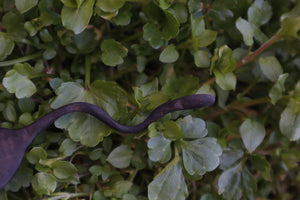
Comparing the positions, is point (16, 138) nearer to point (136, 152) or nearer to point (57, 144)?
point (57, 144)

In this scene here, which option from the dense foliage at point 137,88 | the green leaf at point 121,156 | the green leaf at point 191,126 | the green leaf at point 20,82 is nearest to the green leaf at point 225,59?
the dense foliage at point 137,88

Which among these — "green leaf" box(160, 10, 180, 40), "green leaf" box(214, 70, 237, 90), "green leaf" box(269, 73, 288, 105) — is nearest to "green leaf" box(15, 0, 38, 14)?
"green leaf" box(160, 10, 180, 40)

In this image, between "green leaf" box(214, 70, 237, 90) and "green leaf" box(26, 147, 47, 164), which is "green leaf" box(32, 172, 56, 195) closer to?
"green leaf" box(26, 147, 47, 164)

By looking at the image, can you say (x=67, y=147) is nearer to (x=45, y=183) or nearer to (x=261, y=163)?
(x=45, y=183)

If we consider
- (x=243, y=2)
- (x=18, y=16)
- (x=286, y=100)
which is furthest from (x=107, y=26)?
(x=286, y=100)

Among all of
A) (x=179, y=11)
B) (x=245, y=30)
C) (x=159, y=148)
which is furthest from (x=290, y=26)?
(x=159, y=148)
